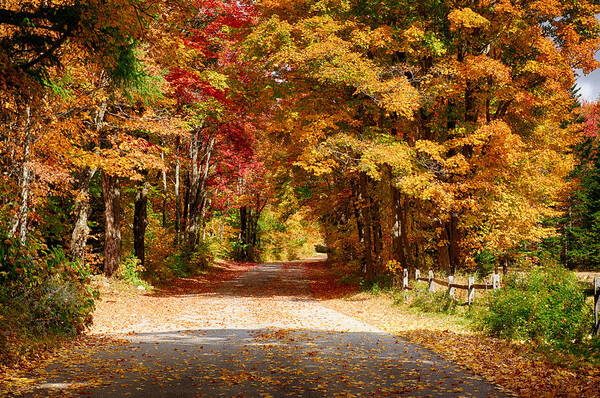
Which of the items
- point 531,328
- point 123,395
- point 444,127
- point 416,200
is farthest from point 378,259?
point 123,395

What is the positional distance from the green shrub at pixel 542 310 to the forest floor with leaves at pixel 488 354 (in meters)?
0.40

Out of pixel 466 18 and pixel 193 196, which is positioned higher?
pixel 466 18

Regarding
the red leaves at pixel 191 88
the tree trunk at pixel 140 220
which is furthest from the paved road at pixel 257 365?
the red leaves at pixel 191 88

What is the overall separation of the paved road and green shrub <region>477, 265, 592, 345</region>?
2.21m

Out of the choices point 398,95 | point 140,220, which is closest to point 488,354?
point 398,95

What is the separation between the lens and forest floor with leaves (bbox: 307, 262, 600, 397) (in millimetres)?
6957

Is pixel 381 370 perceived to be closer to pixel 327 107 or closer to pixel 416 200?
pixel 327 107

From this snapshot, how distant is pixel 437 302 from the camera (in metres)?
15.3

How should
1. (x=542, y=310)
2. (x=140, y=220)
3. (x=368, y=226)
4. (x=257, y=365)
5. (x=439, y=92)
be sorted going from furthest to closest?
1. (x=140, y=220)
2. (x=368, y=226)
3. (x=439, y=92)
4. (x=542, y=310)
5. (x=257, y=365)

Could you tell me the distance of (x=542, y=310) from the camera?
996 centimetres

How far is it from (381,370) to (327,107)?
1384 centimetres

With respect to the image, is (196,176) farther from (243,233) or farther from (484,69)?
(243,233)

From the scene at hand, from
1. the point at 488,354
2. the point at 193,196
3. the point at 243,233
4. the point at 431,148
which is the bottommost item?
the point at 488,354

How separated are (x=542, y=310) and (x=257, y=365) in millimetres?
5806
